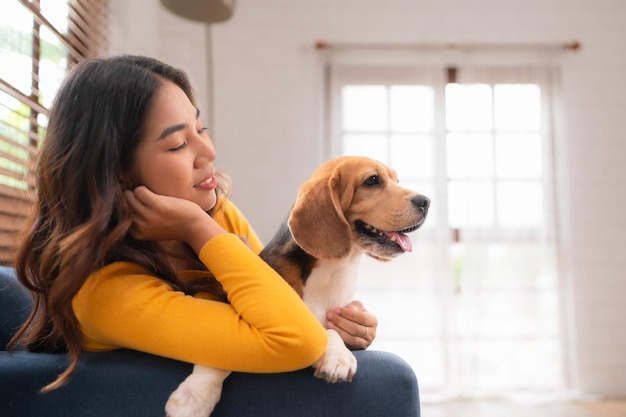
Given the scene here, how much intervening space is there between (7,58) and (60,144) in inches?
49.6

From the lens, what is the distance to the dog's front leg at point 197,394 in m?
0.82

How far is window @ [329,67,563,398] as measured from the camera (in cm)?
370

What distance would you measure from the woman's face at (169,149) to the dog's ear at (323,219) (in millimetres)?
296

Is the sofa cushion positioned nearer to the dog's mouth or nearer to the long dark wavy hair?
the long dark wavy hair

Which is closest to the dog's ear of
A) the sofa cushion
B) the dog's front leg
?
the dog's front leg

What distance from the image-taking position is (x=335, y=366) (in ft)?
2.84

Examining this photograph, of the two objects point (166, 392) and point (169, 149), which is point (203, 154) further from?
point (166, 392)

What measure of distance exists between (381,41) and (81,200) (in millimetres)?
3240

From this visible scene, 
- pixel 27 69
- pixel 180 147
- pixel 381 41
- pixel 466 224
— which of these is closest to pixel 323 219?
pixel 180 147

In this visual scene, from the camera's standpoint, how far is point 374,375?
0.89 m

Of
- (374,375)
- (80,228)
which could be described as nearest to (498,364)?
(374,375)

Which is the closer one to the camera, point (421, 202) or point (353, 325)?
point (353, 325)

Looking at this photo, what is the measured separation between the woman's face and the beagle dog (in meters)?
0.30

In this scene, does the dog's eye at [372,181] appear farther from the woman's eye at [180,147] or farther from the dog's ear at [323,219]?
the woman's eye at [180,147]
